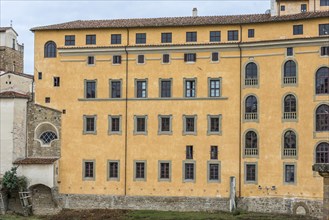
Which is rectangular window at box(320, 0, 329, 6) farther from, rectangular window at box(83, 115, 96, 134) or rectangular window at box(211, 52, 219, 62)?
rectangular window at box(83, 115, 96, 134)

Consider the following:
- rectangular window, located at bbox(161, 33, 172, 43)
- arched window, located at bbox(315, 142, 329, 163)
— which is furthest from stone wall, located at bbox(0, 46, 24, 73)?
arched window, located at bbox(315, 142, 329, 163)

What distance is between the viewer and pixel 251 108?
53094mm

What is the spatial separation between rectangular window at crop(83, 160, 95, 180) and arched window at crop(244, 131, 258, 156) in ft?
46.5

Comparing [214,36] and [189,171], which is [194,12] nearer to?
[214,36]

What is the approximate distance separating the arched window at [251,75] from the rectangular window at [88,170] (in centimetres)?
1603

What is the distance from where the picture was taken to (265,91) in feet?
172

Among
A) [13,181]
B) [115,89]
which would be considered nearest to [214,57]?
[115,89]

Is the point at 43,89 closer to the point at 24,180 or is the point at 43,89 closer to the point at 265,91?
the point at 24,180

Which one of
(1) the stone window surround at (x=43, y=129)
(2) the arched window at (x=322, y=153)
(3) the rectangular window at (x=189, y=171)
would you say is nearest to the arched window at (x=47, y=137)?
(1) the stone window surround at (x=43, y=129)

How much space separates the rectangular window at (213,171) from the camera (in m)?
53.8

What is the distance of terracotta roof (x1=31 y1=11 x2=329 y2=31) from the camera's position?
172ft

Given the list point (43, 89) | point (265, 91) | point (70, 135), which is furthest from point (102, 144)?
point (265, 91)

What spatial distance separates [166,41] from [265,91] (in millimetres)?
10202

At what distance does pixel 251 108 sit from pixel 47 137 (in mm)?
19619
